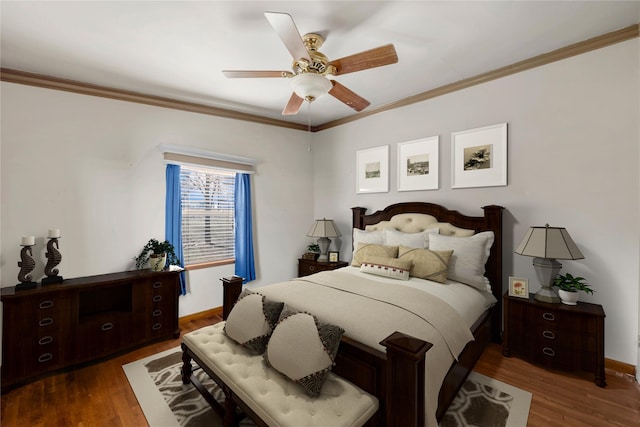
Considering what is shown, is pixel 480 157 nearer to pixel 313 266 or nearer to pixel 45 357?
pixel 313 266

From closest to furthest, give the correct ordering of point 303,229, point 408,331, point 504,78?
point 408,331 → point 504,78 → point 303,229

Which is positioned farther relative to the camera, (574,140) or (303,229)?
(303,229)

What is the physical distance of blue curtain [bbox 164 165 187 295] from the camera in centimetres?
331

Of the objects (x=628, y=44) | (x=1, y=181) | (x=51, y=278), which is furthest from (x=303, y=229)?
(x=628, y=44)

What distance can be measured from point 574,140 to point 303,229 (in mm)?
3460

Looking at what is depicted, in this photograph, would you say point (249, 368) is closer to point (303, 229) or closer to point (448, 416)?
point (448, 416)

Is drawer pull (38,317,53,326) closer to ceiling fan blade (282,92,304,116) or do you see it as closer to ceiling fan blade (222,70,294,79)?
ceiling fan blade (222,70,294,79)

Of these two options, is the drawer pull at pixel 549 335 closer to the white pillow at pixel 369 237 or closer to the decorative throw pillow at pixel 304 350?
the white pillow at pixel 369 237

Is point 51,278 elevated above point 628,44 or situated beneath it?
situated beneath

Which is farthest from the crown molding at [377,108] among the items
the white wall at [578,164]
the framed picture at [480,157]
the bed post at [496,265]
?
the bed post at [496,265]

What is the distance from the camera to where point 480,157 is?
2984 mm

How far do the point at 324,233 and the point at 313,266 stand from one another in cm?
52

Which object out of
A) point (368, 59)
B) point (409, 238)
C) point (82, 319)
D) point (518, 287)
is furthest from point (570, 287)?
point (82, 319)

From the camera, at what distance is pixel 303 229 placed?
15.2 ft
